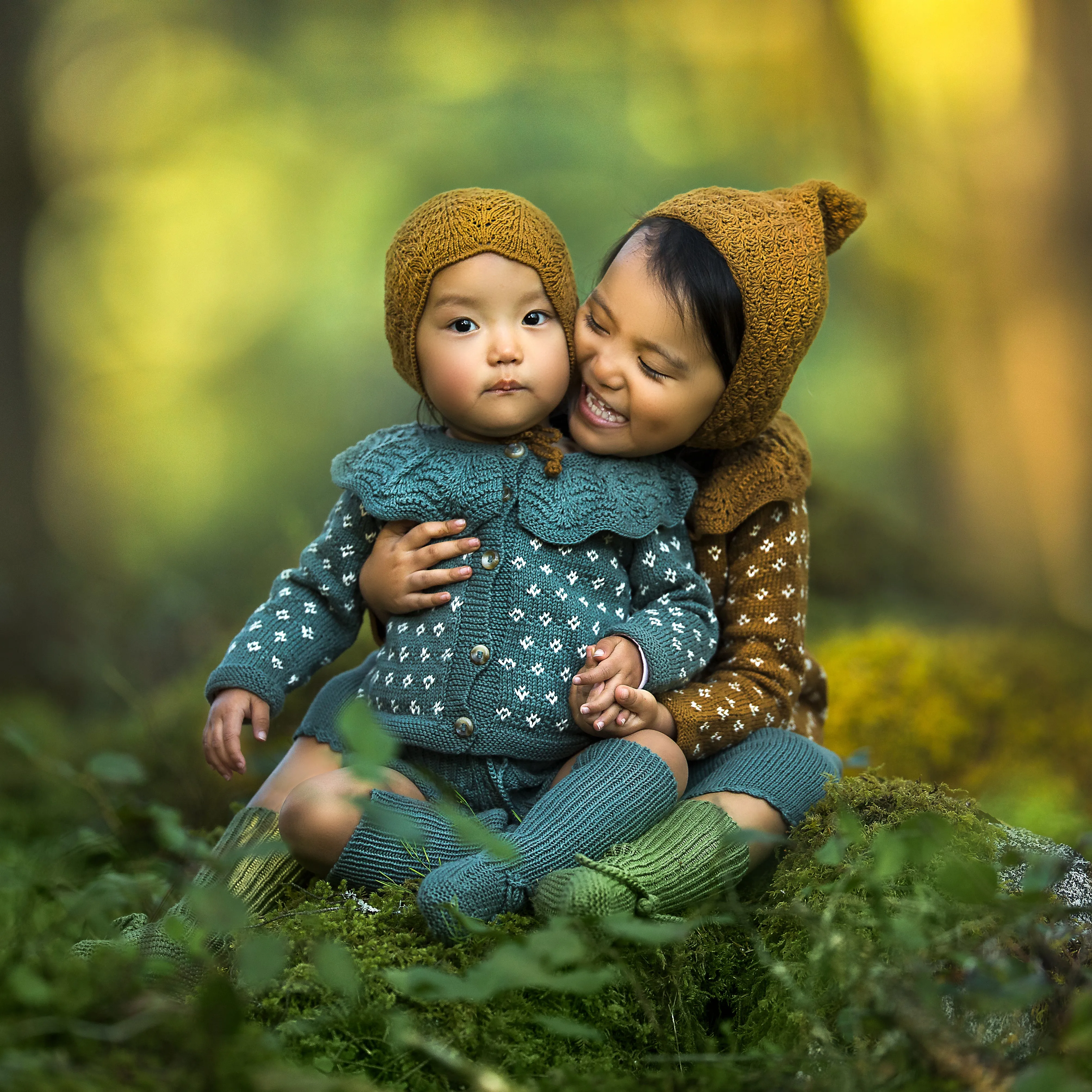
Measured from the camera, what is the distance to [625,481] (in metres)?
1.97

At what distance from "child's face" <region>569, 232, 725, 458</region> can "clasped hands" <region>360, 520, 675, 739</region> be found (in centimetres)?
34

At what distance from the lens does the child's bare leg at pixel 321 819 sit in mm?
1686

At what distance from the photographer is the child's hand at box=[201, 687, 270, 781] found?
185 centimetres

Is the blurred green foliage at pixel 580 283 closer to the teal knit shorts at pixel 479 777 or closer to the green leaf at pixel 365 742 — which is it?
the teal knit shorts at pixel 479 777

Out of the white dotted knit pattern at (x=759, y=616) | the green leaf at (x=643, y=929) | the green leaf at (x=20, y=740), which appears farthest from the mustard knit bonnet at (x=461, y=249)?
the green leaf at (x=643, y=929)

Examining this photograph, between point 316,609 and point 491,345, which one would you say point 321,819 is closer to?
point 316,609

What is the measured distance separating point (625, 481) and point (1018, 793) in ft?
6.07

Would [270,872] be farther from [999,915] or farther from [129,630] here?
[129,630]

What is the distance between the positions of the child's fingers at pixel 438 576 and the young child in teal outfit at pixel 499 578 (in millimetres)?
30

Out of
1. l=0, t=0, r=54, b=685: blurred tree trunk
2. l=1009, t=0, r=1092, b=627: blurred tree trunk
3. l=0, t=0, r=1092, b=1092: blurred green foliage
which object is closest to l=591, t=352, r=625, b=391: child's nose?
l=0, t=0, r=1092, b=1092: blurred green foliage

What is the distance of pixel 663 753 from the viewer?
1.81 meters

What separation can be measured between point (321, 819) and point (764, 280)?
3.95 feet

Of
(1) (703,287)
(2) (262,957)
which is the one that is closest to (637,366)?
(1) (703,287)

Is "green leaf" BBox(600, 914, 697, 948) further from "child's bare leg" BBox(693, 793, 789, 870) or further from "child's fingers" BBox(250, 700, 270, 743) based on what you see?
"child's fingers" BBox(250, 700, 270, 743)
